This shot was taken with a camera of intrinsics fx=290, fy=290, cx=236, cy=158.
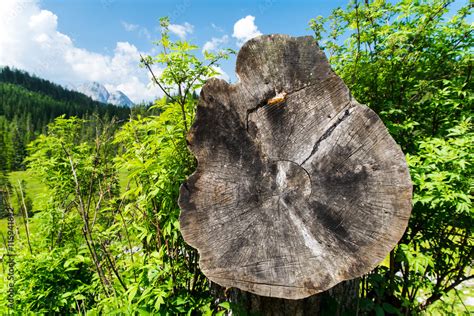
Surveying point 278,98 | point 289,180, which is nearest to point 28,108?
point 278,98

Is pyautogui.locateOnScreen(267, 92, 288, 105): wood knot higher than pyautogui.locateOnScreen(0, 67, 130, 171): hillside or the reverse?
the reverse

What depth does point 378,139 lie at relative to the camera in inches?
65.9

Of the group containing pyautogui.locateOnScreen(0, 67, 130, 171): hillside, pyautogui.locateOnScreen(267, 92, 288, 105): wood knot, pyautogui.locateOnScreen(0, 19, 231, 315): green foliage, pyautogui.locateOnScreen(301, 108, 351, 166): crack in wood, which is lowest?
pyautogui.locateOnScreen(0, 19, 231, 315): green foliage

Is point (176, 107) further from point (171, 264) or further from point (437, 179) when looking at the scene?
point (437, 179)

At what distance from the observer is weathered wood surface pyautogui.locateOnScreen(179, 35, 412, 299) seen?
1.60 metres

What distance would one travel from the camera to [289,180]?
175 centimetres

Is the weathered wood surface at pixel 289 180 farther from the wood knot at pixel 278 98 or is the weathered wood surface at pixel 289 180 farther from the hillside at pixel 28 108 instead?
the hillside at pixel 28 108

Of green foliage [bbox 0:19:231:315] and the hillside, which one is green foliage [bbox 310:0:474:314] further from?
the hillside

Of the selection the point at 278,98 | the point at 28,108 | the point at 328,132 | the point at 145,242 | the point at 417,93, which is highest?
the point at 28,108

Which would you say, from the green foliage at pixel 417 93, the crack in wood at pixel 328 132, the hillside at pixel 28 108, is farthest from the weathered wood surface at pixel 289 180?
the hillside at pixel 28 108

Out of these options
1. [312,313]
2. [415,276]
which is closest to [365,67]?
[415,276]

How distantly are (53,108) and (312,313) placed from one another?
4996 inches

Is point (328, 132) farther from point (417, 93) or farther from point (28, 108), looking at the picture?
point (28, 108)

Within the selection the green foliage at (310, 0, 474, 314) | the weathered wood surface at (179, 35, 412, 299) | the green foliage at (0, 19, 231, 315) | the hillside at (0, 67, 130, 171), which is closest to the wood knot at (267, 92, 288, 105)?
the weathered wood surface at (179, 35, 412, 299)
